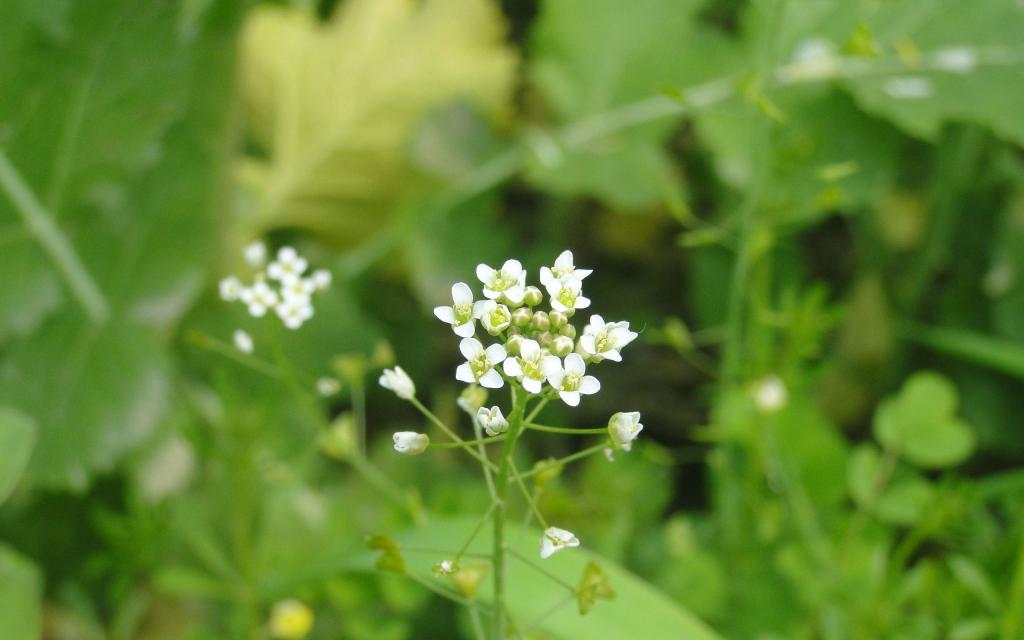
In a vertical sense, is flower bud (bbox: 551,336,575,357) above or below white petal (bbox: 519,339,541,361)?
above

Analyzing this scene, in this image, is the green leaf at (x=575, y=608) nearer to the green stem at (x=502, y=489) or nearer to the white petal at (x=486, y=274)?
the green stem at (x=502, y=489)

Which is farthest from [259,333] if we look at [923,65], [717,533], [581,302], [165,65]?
[923,65]

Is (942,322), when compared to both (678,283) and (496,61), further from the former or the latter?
(496,61)

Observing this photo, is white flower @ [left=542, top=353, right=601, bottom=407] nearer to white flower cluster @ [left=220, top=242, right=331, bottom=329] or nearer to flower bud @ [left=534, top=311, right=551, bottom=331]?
flower bud @ [left=534, top=311, right=551, bottom=331]

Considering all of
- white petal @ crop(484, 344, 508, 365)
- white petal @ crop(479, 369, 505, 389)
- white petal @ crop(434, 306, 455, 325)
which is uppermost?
Answer: white petal @ crop(434, 306, 455, 325)

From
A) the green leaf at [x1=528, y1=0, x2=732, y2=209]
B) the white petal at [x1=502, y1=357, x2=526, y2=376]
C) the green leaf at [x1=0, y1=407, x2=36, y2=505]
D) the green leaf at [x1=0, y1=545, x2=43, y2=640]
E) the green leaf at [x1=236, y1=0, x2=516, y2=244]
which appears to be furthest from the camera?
the green leaf at [x1=236, y1=0, x2=516, y2=244]

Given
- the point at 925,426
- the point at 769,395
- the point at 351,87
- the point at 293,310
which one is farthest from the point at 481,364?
the point at 351,87

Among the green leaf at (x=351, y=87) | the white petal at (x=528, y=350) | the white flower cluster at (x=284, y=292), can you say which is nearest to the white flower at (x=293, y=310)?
the white flower cluster at (x=284, y=292)

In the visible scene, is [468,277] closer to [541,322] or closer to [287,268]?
[287,268]

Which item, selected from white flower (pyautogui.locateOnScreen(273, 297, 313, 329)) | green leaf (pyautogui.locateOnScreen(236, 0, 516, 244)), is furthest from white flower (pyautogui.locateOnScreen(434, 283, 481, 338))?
green leaf (pyautogui.locateOnScreen(236, 0, 516, 244))
